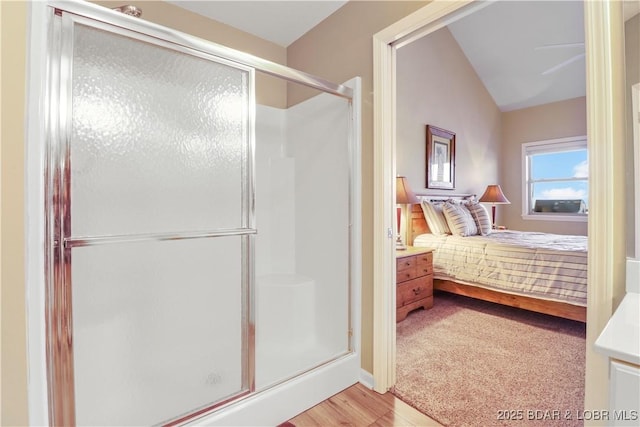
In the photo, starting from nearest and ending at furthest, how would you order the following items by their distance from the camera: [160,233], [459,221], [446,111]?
[160,233] → [459,221] → [446,111]

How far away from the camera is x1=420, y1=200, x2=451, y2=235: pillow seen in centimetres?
360

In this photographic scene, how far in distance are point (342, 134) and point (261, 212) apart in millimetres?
1040

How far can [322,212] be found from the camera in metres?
2.28

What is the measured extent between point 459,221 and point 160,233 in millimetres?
3185

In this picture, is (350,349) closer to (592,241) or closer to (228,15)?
(592,241)

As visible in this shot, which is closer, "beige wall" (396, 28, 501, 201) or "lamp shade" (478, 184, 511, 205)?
"beige wall" (396, 28, 501, 201)

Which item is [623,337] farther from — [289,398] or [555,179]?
[555,179]

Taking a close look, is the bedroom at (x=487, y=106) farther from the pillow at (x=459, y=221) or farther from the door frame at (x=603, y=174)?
the door frame at (x=603, y=174)

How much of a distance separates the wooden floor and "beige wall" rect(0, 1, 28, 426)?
1.13 metres

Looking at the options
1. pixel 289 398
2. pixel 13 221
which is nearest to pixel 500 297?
pixel 289 398

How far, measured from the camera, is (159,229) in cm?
176

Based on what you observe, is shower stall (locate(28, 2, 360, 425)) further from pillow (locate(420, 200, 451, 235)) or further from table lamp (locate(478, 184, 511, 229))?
table lamp (locate(478, 184, 511, 229))

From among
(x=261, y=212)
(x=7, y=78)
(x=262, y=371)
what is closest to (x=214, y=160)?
(x=7, y=78)

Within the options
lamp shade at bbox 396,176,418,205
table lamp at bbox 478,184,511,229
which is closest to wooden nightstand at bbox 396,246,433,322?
lamp shade at bbox 396,176,418,205
